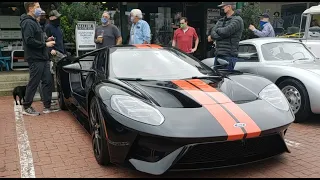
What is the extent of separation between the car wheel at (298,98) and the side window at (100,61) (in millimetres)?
2823

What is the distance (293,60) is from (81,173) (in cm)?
419

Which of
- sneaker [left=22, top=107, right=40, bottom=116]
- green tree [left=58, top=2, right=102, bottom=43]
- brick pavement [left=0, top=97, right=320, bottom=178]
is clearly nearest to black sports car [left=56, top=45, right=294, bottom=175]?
brick pavement [left=0, top=97, right=320, bottom=178]

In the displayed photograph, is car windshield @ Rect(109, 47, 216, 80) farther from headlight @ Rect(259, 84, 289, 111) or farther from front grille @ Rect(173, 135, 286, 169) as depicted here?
front grille @ Rect(173, 135, 286, 169)

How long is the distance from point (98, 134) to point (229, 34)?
3.27 meters

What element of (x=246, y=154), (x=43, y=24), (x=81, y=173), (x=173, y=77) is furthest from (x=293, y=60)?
(x=43, y=24)

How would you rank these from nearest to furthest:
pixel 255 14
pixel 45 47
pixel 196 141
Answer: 1. pixel 196 141
2. pixel 45 47
3. pixel 255 14

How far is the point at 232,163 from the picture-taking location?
2975 mm

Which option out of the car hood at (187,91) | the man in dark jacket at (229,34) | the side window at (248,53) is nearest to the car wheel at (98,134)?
the car hood at (187,91)

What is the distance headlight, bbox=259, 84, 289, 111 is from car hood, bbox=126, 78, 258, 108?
0.45ft

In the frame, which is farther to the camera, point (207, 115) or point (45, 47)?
point (45, 47)

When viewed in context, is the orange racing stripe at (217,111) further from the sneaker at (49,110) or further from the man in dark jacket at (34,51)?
the sneaker at (49,110)

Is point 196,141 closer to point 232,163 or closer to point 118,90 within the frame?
point 232,163

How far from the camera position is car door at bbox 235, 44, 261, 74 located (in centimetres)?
597

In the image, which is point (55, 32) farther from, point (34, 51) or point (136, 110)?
point (136, 110)
